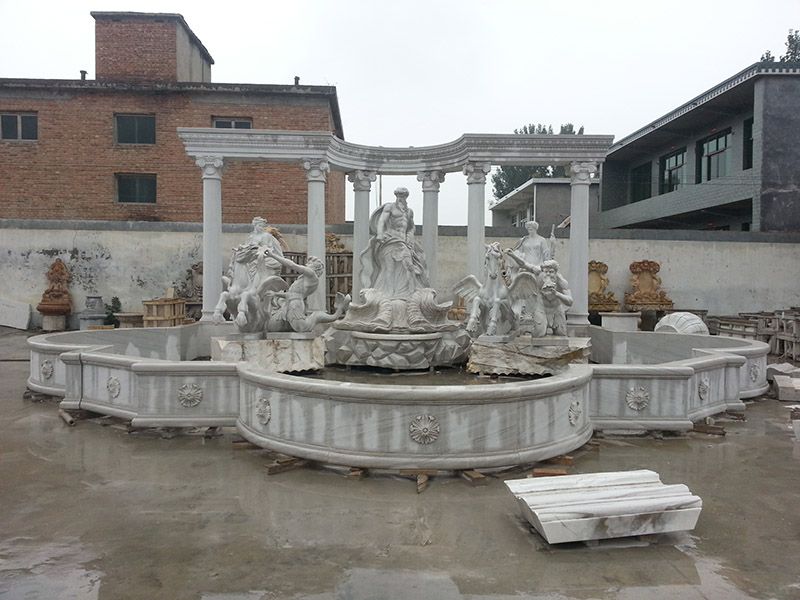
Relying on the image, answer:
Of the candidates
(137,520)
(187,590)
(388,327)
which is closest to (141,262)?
(388,327)

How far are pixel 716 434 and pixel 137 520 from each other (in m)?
6.12

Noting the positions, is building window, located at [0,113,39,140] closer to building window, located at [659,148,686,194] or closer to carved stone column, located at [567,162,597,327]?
carved stone column, located at [567,162,597,327]

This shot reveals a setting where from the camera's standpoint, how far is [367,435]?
5410 mm

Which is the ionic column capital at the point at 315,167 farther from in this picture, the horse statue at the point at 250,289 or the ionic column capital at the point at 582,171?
the ionic column capital at the point at 582,171

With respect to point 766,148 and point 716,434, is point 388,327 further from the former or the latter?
point 766,148

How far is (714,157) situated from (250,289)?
20390 mm

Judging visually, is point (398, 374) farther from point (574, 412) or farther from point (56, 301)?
point (56, 301)

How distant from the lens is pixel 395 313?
8156 millimetres

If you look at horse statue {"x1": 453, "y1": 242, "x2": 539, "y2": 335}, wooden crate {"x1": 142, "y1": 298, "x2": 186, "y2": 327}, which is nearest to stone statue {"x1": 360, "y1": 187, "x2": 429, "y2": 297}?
horse statue {"x1": 453, "y1": 242, "x2": 539, "y2": 335}

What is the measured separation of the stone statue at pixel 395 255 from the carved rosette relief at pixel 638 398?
329 cm

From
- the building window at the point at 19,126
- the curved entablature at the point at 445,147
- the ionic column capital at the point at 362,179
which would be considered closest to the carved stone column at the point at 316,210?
the curved entablature at the point at 445,147

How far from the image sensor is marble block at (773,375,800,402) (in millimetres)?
8727

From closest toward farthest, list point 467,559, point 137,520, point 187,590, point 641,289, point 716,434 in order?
point 187,590, point 467,559, point 137,520, point 716,434, point 641,289

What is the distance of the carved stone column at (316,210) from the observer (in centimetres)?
1248
